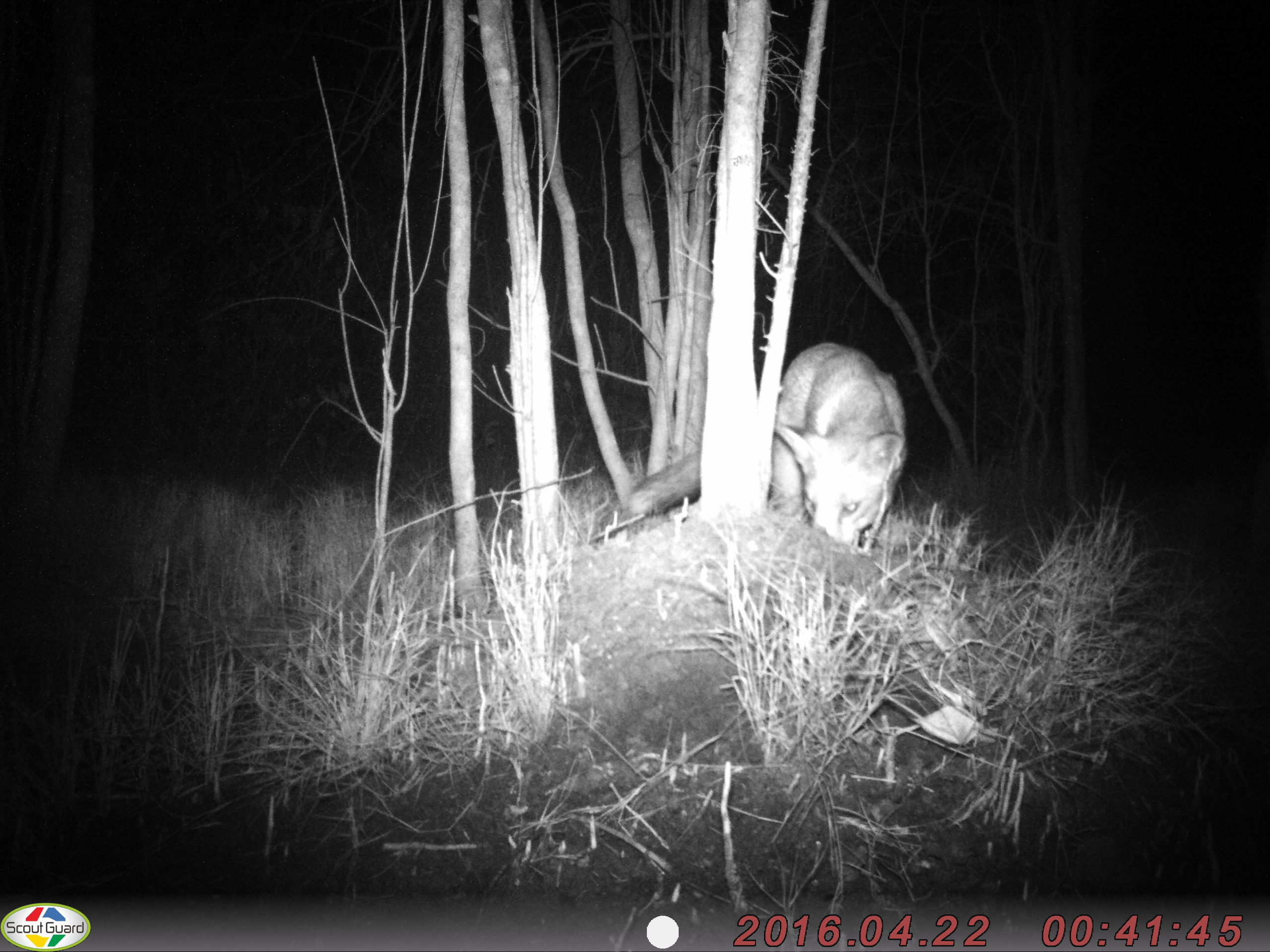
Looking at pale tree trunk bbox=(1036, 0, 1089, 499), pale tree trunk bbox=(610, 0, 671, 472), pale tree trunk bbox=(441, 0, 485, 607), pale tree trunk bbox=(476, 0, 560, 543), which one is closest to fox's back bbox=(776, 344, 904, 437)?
pale tree trunk bbox=(610, 0, 671, 472)

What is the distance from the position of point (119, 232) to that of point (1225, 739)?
1005cm

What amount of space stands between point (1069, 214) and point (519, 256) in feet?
21.6

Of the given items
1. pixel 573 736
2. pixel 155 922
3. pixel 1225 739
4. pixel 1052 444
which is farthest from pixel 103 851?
pixel 1052 444

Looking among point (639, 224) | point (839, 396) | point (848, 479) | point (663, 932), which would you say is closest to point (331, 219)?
point (639, 224)

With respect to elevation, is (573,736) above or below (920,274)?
below

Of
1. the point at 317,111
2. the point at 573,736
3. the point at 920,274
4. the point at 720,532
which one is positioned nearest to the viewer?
the point at 573,736

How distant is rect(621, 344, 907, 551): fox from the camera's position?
18.6 ft

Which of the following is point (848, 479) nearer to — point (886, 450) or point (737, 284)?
point (886, 450)

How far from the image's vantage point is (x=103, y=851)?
9.95 ft

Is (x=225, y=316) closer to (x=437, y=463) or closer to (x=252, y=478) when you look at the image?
(x=252, y=478)

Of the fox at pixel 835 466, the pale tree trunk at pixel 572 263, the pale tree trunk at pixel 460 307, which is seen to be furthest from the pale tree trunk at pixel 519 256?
the pale tree trunk at pixel 572 263

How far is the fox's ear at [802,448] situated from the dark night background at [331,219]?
6.95 feet

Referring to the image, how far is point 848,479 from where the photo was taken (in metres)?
5.92

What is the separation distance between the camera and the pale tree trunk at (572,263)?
5.93 m
